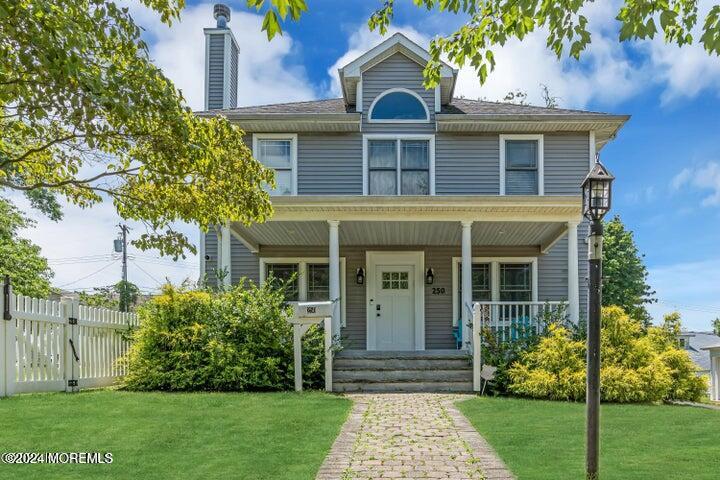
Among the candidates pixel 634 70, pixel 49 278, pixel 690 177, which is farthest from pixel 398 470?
pixel 49 278

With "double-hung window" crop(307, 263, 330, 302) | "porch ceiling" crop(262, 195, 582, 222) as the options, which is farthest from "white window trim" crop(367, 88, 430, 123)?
"porch ceiling" crop(262, 195, 582, 222)

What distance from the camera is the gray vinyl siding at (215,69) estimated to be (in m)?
16.0

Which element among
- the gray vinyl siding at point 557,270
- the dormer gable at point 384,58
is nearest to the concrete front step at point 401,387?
the gray vinyl siding at point 557,270

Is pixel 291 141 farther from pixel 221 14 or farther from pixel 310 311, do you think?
pixel 310 311

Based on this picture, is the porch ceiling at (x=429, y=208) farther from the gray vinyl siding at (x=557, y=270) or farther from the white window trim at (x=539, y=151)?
the gray vinyl siding at (x=557, y=270)

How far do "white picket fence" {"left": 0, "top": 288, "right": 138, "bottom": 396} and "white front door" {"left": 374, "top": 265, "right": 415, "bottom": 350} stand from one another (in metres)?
5.71

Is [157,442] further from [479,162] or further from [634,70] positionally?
[634,70]

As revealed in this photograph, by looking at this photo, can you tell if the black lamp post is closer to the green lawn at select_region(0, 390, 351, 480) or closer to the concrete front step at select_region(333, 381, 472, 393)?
the green lawn at select_region(0, 390, 351, 480)

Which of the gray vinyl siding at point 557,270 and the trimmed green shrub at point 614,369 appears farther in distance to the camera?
the gray vinyl siding at point 557,270

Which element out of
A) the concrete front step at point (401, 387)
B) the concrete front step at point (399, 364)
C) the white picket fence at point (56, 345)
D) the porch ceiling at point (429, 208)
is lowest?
the concrete front step at point (401, 387)

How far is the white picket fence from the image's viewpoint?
24.9ft

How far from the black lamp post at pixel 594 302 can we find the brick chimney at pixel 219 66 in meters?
12.6

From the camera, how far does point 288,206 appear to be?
36.2 ft

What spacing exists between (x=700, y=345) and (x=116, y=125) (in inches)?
1703
